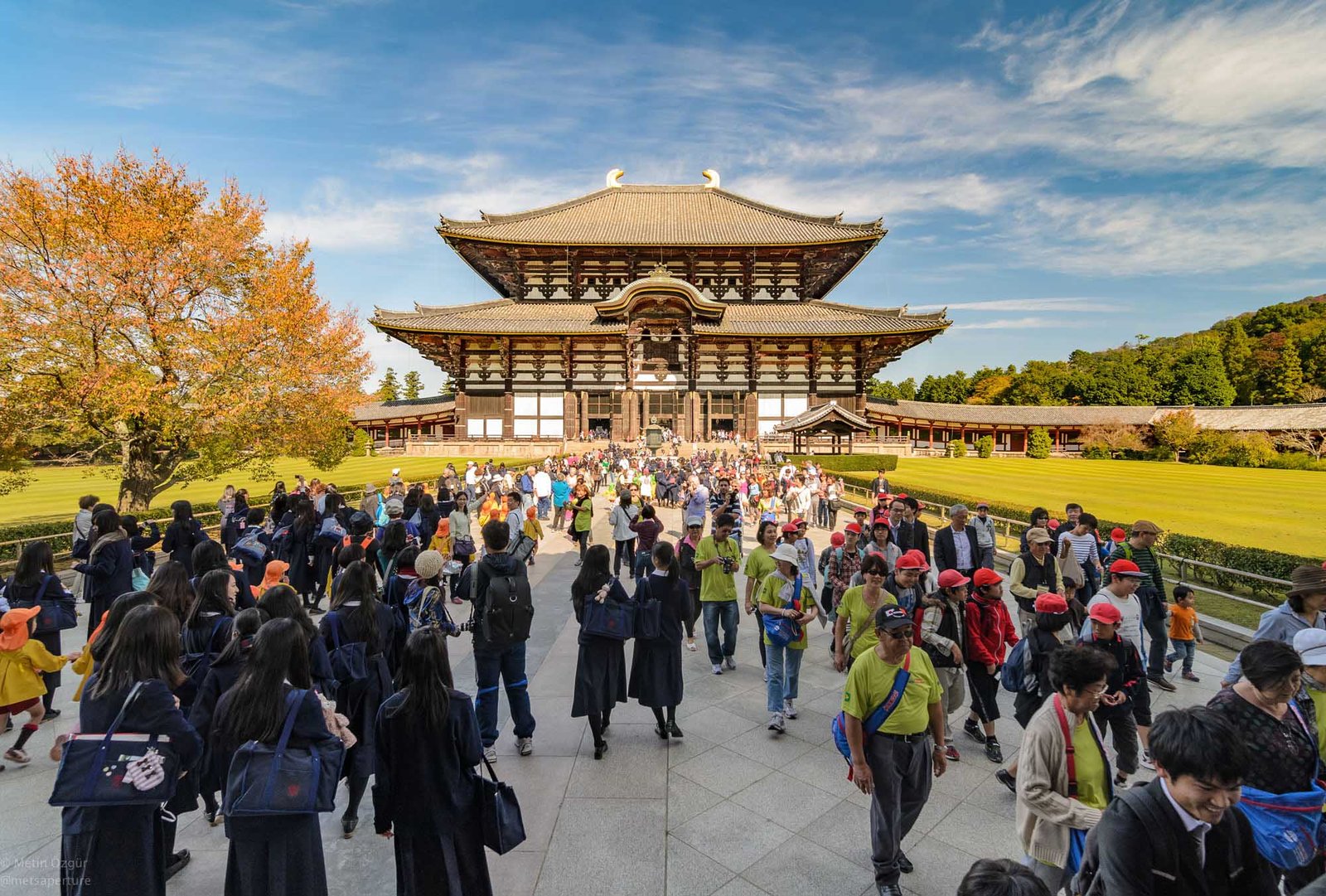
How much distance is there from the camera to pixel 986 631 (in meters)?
5.14

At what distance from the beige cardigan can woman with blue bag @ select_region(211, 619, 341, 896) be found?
339cm

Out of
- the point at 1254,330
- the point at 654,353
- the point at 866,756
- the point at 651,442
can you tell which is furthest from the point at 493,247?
the point at 1254,330

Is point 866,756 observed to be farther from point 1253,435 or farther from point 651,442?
point 1253,435

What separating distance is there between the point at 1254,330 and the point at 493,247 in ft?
265

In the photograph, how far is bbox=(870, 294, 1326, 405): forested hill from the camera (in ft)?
158

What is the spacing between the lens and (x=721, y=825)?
4.30 meters

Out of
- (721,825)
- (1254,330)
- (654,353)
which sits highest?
(1254,330)

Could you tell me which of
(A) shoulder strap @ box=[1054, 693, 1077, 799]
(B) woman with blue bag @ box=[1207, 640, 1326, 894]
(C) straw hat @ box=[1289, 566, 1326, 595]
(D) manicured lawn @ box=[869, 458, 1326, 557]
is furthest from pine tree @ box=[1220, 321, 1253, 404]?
(A) shoulder strap @ box=[1054, 693, 1077, 799]

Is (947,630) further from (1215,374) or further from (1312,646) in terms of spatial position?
(1215,374)

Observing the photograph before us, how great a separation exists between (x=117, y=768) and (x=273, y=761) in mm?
725

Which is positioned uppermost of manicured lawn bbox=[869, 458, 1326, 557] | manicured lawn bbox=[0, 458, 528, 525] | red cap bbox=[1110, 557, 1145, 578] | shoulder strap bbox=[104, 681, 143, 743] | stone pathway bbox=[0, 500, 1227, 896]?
red cap bbox=[1110, 557, 1145, 578]

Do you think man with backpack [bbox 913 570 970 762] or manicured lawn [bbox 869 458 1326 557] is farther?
manicured lawn [bbox 869 458 1326 557]

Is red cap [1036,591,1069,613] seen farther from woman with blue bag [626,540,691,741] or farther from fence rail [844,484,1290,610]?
fence rail [844,484,1290,610]

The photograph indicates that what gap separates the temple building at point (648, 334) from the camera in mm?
35250
